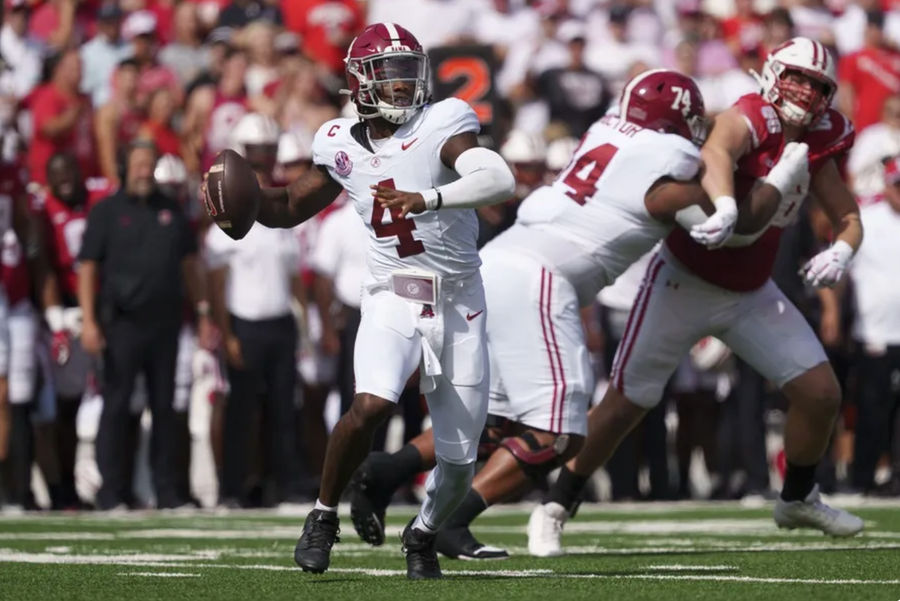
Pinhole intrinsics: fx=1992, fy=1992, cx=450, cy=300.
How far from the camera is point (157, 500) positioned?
11070mm

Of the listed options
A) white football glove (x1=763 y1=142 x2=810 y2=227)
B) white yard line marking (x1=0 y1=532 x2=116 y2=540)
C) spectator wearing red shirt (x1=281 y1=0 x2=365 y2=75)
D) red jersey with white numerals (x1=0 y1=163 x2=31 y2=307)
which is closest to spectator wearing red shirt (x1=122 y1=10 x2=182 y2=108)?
spectator wearing red shirt (x1=281 y1=0 x2=365 y2=75)

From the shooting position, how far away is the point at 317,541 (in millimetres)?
6191

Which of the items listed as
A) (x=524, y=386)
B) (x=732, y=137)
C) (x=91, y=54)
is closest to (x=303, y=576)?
(x=524, y=386)

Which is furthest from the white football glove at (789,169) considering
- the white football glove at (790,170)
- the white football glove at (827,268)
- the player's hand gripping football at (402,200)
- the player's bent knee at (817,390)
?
the player's hand gripping football at (402,200)

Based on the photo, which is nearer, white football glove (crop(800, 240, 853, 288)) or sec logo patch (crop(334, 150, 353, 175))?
sec logo patch (crop(334, 150, 353, 175))

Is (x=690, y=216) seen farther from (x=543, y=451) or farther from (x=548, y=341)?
(x=543, y=451)

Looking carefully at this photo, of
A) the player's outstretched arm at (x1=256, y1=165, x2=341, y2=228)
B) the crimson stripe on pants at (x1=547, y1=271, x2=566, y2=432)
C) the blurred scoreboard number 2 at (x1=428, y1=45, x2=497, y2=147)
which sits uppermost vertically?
the blurred scoreboard number 2 at (x1=428, y1=45, x2=497, y2=147)

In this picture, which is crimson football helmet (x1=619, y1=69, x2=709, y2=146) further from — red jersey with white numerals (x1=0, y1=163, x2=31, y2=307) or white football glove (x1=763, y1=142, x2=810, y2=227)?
red jersey with white numerals (x1=0, y1=163, x2=31, y2=307)

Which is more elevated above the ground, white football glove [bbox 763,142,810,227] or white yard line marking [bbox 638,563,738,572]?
white football glove [bbox 763,142,810,227]

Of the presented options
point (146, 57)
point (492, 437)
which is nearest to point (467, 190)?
point (492, 437)

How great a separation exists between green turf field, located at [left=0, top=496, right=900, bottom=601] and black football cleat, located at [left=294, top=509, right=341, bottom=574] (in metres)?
0.07

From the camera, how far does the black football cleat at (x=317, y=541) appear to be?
615 cm

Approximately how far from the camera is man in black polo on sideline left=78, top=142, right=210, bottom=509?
1098 centimetres

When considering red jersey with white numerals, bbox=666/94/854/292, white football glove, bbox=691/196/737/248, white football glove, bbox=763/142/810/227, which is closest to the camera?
white football glove, bbox=691/196/737/248
